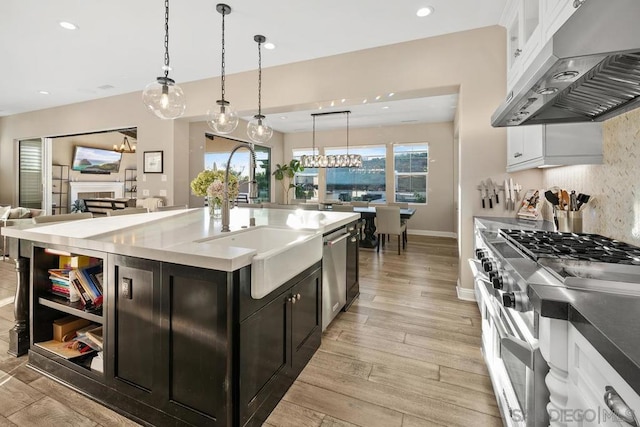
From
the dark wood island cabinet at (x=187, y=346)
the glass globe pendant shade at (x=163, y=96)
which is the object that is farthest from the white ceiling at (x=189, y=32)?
the dark wood island cabinet at (x=187, y=346)

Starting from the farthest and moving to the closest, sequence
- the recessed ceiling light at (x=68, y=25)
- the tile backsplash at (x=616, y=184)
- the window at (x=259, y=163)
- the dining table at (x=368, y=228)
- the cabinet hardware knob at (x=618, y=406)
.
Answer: the window at (x=259, y=163), the dining table at (x=368, y=228), the recessed ceiling light at (x=68, y=25), the tile backsplash at (x=616, y=184), the cabinet hardware knob at (x=618, y=406)

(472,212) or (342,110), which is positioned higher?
(342,110)

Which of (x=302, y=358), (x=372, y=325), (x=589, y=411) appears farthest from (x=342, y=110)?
(x=589, y=411)

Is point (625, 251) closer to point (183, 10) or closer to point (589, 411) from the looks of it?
point (589, 411)

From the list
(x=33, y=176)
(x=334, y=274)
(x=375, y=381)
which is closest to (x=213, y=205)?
(x=334, y=274)

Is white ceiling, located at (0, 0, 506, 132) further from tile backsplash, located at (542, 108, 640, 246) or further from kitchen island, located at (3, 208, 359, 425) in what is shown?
kitchen island, located at (3, 208, 359, 425)

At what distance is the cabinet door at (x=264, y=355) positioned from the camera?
4.53 feet

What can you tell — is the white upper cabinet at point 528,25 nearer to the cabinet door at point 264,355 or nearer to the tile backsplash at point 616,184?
the tile backsplash at point 616,184

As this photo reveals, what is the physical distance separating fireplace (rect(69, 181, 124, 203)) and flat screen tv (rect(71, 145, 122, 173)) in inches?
14.9

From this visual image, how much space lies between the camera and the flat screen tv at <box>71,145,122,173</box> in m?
8.35

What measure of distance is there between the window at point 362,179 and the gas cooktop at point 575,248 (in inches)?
256

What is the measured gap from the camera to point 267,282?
1407 mm

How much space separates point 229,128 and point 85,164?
7.68 metres

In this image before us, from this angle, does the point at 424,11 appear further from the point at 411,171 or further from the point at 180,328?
the point at 411,171
